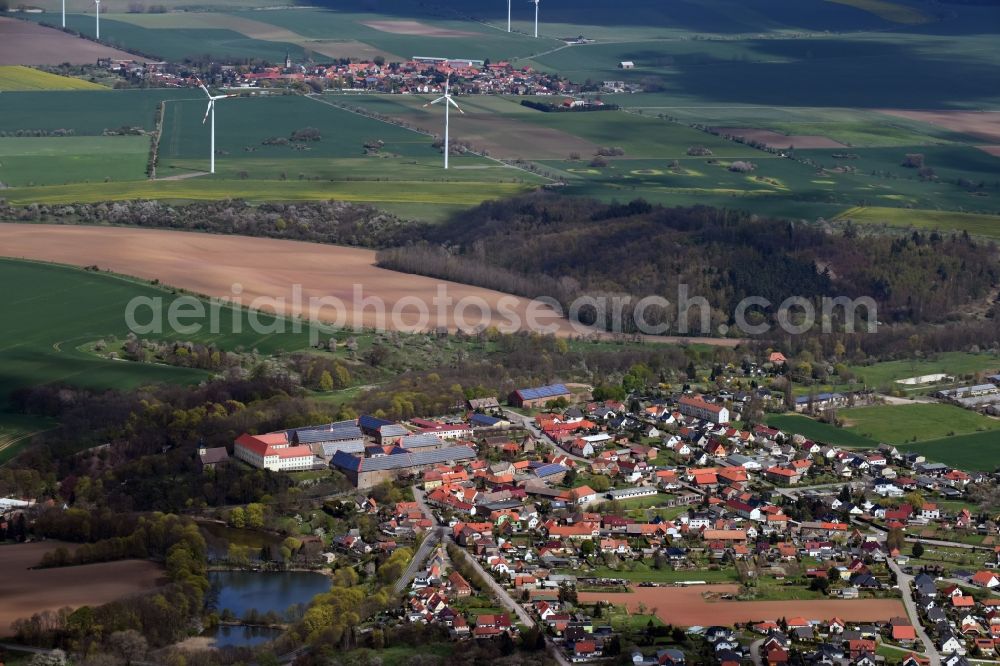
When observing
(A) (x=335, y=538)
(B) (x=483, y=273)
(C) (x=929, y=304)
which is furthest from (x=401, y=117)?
(A) (x=335, y=538)

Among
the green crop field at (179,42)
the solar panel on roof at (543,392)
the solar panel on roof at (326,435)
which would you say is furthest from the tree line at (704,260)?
the green crop field at (179,42)

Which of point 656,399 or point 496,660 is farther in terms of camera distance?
point 656,399

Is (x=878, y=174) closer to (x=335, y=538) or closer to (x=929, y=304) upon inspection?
(x=929, y=304)

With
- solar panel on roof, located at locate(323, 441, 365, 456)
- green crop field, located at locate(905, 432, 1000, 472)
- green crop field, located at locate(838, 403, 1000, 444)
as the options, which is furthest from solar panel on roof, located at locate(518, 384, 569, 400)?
green crop field, located at locate(905, 432, 1000, 472)

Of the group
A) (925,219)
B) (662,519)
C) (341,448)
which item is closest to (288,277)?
(341,448)

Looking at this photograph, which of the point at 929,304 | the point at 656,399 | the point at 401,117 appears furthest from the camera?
the point at 401,117

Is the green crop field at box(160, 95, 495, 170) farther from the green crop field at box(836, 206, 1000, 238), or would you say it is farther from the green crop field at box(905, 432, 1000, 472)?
the green crop field at box(905, 432, 1000, 472)
